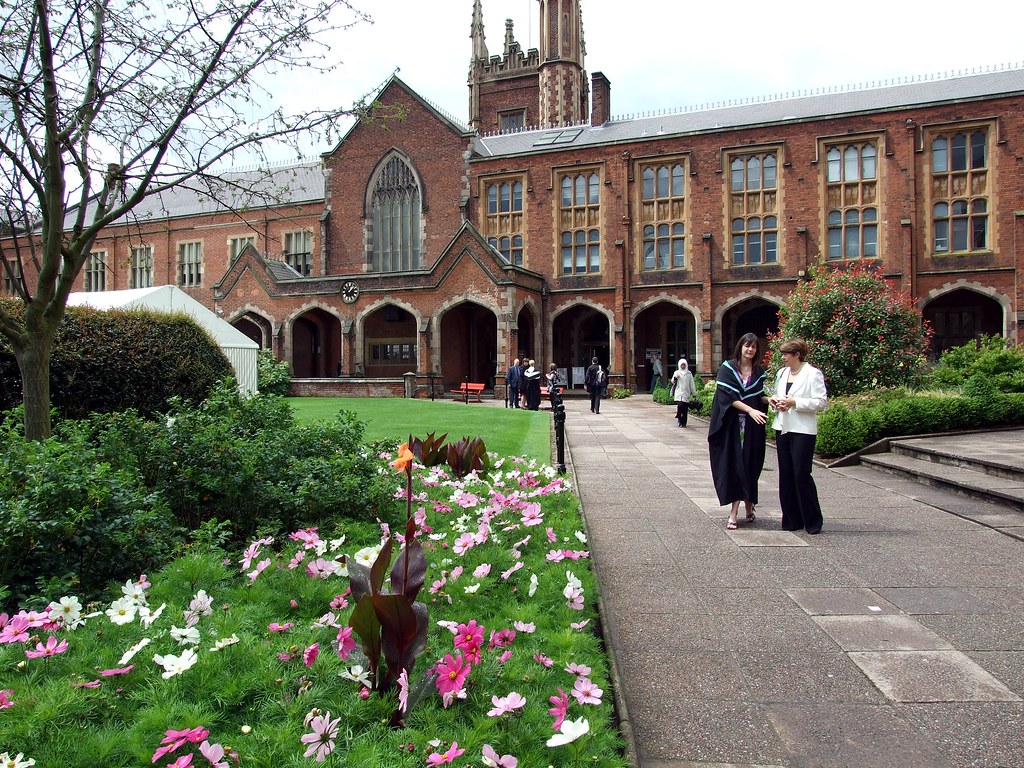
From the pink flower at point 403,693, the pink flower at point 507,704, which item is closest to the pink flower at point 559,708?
the pink flower at point 507,704

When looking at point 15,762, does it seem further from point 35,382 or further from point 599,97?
point 599,97

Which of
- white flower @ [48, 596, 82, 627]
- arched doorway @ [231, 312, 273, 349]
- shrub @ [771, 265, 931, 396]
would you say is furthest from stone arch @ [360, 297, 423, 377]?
white flower @ [48, 596, 82, 627]

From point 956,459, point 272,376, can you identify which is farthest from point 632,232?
point 956,459

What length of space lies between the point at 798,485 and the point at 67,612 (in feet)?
18.4

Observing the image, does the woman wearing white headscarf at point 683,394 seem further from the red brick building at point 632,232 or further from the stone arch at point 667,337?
the stone arch at point 667,337

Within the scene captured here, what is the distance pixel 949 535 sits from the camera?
6.37 m

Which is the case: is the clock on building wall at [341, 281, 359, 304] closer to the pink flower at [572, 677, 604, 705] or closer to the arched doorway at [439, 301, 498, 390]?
the arched doorway at [439, 301, 498, 390]

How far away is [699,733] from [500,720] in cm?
84

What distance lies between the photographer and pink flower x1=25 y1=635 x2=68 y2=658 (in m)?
2.78

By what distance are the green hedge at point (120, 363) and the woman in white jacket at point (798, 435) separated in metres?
7.39

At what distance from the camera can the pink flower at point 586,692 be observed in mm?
2707

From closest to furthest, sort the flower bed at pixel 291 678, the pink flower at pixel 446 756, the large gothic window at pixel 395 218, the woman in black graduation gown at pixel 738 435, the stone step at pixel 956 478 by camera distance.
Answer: the pink flower at pixel 446 756 → the flower bed at pixel 291 678 → the woman in black graduation gown at pixel 738 435 → the stone step at pixel 956 478 → the large gothic window at pixel 395 218

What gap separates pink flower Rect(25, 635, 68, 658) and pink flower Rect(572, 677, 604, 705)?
1984 millimetres

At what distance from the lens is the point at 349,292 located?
3088 centimetres
